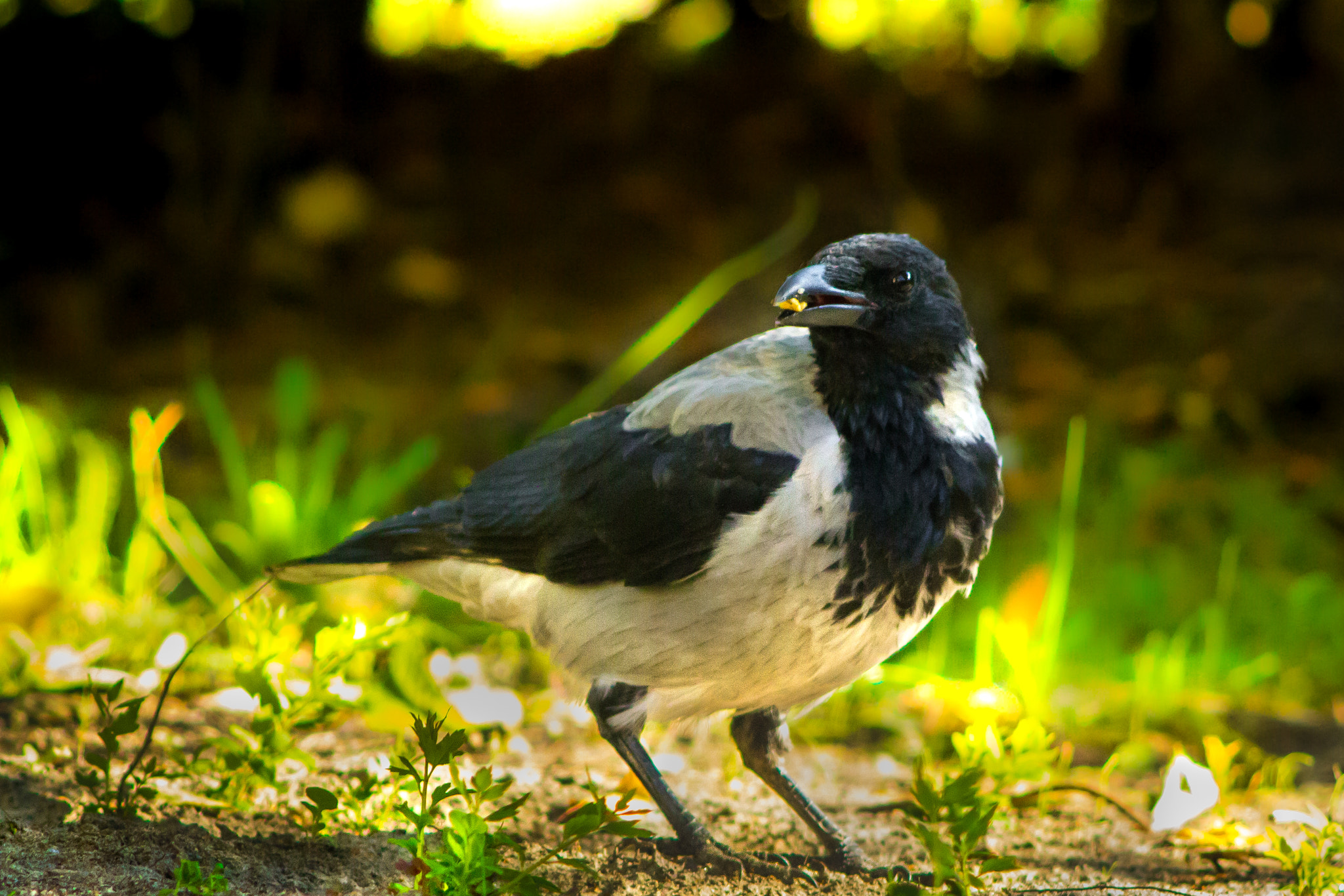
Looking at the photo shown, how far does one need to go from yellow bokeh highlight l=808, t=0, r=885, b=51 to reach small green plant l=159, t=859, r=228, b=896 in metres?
5.78

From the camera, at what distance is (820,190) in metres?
6.91

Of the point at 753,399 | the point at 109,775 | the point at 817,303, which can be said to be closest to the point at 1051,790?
the point at 753,399

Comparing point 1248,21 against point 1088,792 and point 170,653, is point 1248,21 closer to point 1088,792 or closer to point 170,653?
point 1088,792

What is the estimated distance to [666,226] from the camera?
743 cm

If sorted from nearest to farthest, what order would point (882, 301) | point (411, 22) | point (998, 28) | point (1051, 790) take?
point (882, 301) → point (1051, 790) → point (998, 28) → point (411, 22)

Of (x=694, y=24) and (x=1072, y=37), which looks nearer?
(x=1072, y=37)

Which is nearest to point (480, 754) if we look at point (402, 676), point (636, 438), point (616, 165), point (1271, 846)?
point (402, 676)

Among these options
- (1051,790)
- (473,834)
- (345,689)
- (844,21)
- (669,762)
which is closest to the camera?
(473,834)

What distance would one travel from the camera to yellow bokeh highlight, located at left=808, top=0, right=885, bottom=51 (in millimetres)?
6809

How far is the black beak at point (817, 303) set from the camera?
243 centimetres

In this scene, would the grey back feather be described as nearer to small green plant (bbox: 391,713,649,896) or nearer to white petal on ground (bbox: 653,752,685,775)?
small green plant (bbox: 391,713,649,896)

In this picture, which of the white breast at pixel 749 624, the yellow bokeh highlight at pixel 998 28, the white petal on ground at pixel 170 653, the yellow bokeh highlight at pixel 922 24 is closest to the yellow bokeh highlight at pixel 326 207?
the yellow bokeh highlight at pixel 922 24

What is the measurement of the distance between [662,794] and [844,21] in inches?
212

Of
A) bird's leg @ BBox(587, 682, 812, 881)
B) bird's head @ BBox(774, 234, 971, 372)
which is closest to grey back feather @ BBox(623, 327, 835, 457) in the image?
bird's head @ BBox(774, 234, 971, 372)
